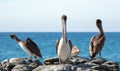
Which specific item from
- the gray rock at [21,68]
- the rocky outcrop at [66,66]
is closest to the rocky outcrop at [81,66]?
the rocky outcrop at [66,66]

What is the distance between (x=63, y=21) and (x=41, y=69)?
2.08 meters

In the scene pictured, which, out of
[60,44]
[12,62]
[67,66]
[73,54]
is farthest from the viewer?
[73,54]

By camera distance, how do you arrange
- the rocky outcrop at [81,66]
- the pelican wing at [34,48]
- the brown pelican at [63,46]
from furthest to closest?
the pelican wing at [34,48] → the brown pelican at [63,46] → the rocky outcrop at [81,66]

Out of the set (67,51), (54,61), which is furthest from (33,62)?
(67,51)

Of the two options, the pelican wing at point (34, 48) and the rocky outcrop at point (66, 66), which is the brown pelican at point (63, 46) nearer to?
the rocky outcrop at point (66, 66)

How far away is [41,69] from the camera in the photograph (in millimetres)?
16234

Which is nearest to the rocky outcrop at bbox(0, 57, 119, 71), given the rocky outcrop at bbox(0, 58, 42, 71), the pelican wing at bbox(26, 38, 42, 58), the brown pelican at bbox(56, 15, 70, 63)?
the rocky outcrop at bbox(0, 58, 42, 71)

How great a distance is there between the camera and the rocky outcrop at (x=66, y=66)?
16145 mm

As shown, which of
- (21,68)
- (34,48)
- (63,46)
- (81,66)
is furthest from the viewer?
(34,48)

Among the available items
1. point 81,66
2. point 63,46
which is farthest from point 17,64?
point 81,66

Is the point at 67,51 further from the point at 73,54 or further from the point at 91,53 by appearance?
the point at 73,54

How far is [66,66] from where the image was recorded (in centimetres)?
1594

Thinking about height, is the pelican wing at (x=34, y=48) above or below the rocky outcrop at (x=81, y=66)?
above

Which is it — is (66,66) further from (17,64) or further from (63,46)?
(17,64)
